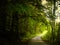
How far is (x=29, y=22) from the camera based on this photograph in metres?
1.68

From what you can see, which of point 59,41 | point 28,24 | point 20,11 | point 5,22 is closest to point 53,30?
point 59,41

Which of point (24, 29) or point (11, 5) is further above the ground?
point (11, 5)

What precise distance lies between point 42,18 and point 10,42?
40cm

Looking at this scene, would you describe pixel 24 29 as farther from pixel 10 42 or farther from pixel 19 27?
pixel 10 42

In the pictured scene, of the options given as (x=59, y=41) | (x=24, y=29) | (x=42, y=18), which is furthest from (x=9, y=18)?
(x=59, y=41)

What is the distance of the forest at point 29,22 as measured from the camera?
65.6 inches

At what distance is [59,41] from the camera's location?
168cm

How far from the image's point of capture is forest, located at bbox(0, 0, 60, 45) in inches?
65.6

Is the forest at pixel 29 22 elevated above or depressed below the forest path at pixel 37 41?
above

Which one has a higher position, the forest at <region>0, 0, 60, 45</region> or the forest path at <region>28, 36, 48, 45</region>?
the forest at <region>0, 0, 60, 45</region>

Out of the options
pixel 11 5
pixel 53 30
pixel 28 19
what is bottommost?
pixel 53 30

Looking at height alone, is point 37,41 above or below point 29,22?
below

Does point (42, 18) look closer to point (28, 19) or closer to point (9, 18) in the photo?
point (28, 19)

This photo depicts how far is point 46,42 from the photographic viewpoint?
5.47 feet
